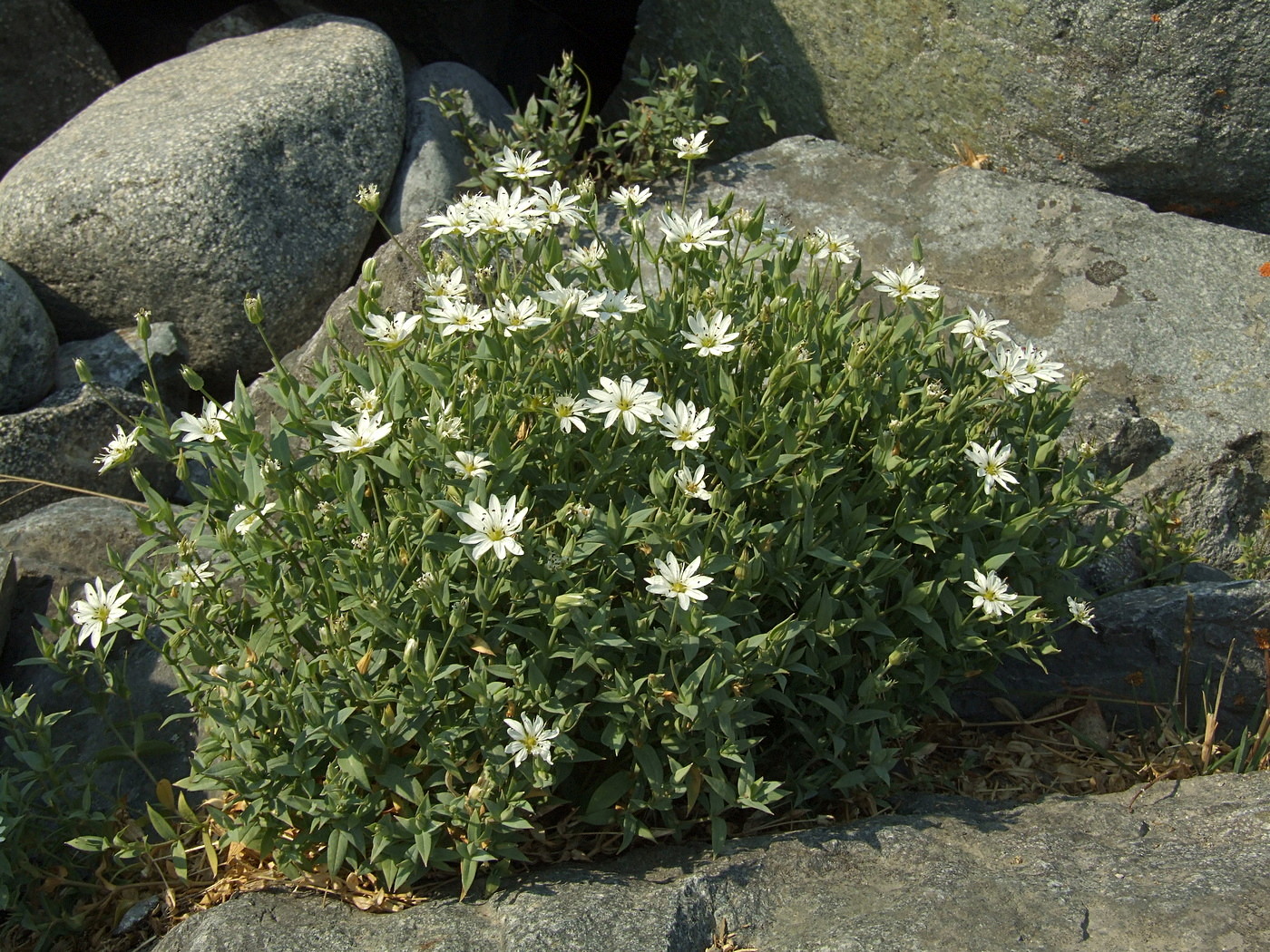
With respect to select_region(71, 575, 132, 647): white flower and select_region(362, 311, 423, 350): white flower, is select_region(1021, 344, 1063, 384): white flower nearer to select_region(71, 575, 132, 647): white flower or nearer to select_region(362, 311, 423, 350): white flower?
select_region(362, 311, 423, 350): white flower

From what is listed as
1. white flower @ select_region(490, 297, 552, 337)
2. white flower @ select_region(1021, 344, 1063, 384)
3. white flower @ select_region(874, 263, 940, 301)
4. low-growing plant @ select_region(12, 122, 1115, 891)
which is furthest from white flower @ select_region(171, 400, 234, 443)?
white flower @ select_region(1021, 344, 1063, 384)

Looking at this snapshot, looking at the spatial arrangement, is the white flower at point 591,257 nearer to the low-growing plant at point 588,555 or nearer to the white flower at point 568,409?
the low-growing plant at point 588,555

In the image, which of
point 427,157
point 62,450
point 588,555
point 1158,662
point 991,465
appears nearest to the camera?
point 588,555

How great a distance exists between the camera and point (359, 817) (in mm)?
2617

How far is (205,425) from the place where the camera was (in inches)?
111

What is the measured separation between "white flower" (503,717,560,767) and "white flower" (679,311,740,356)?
968mm

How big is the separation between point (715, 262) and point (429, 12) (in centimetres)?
349

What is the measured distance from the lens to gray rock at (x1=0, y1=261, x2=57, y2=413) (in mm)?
4508

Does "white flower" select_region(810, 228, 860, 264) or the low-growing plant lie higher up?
"white flower" select_region(810, 228, 860, 264)

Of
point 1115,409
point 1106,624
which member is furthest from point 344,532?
point 1115,409

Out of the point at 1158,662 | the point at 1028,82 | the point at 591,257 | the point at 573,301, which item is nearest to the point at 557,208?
the point at 591,257

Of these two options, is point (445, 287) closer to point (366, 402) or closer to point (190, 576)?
point (366, 402)

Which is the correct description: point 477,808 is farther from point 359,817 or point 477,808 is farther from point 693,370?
point 693,370

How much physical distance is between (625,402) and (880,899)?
1271 mm
